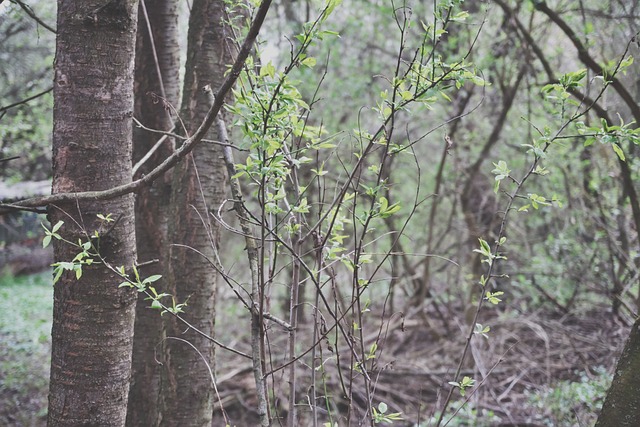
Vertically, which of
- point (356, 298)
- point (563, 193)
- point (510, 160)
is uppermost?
point (510, 160)

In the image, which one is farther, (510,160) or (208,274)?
(510,160)

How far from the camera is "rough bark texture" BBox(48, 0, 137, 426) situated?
1733mm

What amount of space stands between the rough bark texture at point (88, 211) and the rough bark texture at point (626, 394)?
5.37ft

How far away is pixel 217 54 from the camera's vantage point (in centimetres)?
285

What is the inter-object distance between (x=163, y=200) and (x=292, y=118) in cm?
209

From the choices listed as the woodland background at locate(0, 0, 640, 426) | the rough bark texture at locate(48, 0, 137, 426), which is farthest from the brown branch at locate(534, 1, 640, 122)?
the rough bark texture at locate(48, 0, 137, 426)

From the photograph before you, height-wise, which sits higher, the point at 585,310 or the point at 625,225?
the point at 625,225

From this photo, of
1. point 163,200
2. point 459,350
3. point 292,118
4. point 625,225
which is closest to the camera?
point 292,118

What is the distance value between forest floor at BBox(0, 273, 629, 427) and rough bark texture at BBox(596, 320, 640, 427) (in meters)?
2.55

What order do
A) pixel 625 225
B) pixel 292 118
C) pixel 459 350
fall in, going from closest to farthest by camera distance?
pixel 292 118, pixel 625 225, pixel 459 350

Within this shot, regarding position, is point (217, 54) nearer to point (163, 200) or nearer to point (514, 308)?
point (163, 200)

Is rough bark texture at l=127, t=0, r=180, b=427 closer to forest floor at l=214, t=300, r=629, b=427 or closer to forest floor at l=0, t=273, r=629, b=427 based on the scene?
forest floor at l=214, t=300, r=629, b=427

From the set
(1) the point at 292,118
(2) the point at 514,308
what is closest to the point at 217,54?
(1) the point at 292,118

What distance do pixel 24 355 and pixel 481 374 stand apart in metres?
6.21
